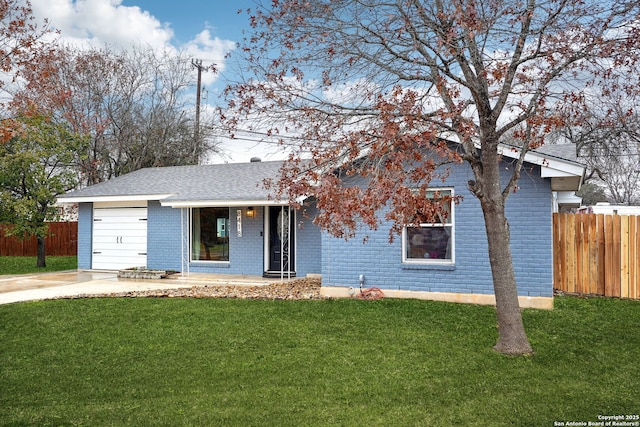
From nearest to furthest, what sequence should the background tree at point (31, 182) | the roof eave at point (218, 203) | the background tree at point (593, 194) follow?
the roof eave at point (218, 203)
the background tree at point (31, 182)
the background tree at point (593, 194)

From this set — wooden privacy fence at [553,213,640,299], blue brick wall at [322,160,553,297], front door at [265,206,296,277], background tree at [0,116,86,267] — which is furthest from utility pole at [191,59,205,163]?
wooden privacy fence at [553,213,640,299]

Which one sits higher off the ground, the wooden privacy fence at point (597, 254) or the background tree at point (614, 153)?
the background tree at point (614, 153)

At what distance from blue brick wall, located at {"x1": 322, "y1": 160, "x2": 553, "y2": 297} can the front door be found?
10.8 feet

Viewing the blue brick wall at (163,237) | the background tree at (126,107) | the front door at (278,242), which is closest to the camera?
the front door at (278,242)

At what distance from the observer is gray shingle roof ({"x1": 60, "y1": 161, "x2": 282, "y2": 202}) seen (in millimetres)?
13797

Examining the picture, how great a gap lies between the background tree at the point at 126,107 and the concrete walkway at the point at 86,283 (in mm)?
9862

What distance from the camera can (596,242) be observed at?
10578 millimetres

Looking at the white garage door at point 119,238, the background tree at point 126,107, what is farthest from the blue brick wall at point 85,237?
the background tree at point 126,107

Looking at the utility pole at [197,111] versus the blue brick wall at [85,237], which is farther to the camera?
the utility pole at [197,111]

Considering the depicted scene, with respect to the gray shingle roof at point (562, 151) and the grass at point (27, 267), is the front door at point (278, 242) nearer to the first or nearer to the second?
the gray shingle roof at point (562, 151)

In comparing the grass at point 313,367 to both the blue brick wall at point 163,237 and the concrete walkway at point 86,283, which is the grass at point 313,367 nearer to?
the concrete walkway at point 86,283

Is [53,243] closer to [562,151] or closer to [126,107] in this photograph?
[126,107]

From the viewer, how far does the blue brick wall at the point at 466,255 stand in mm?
9102

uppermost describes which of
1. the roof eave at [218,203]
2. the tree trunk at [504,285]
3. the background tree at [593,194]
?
the background tree at [593,194]
